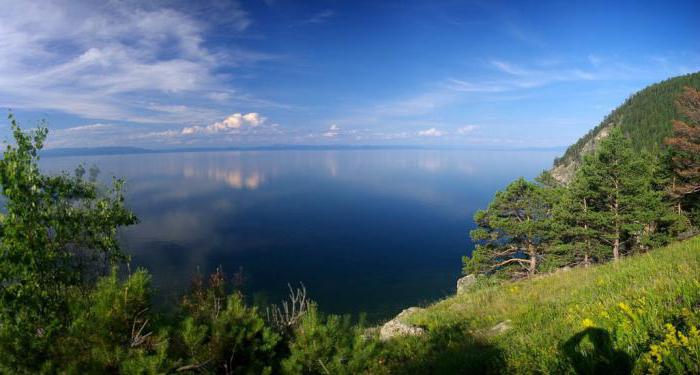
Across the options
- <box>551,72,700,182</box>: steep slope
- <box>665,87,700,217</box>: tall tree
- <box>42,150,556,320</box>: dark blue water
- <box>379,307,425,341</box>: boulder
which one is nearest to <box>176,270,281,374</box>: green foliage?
<box>379,307,425,341</box>: boulder

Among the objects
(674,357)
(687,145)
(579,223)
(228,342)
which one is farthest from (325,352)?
(579,223)

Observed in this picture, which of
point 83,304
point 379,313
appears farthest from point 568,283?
point 379,313

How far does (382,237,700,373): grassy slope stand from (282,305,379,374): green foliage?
1.78 m

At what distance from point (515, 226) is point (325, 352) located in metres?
28.2

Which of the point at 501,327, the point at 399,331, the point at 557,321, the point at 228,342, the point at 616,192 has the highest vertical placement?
the point at 616,192

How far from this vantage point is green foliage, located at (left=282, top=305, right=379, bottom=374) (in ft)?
17.6

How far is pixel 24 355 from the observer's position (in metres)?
4.70

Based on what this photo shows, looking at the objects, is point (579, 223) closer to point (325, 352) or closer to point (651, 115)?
point (325, 352)

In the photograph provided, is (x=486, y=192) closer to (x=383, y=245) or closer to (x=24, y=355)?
(x=383, y=245)

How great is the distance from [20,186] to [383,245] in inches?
3028

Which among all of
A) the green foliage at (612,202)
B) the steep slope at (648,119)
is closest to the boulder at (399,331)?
the green foliage at (612,202)

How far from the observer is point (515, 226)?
96.8 feet

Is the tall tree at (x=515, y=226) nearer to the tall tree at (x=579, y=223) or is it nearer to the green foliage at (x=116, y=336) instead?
the tall tree at (x=579, y=223)

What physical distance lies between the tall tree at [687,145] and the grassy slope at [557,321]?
16.2 metres
